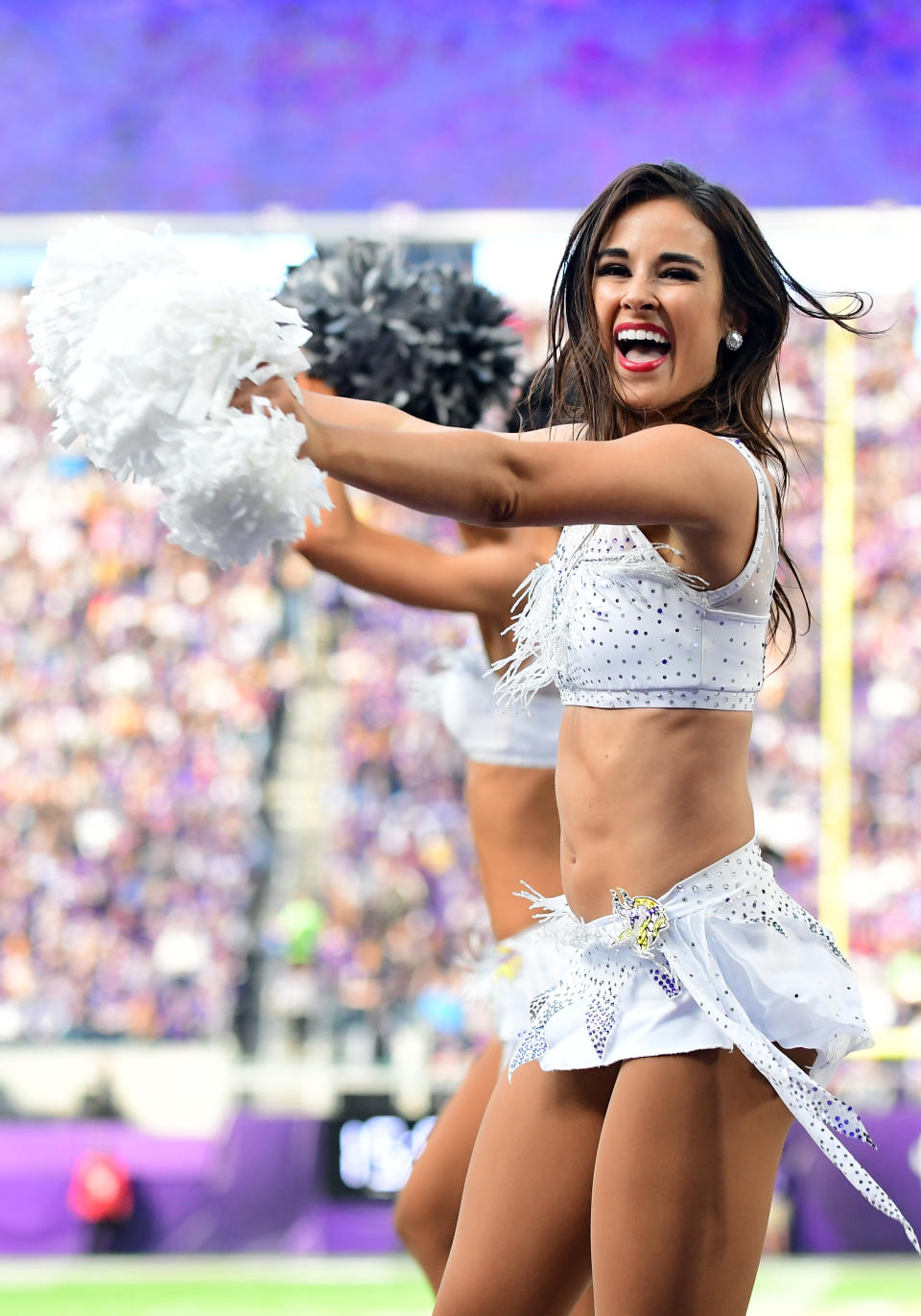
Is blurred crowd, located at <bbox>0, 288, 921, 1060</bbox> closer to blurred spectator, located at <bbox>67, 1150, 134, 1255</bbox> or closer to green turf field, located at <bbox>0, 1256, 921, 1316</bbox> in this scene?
blurred spectator, located at <bbox>67, 1150, 134, 1255</bbox>

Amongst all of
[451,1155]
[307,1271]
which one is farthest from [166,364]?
[307,1271]

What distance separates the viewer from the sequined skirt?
2270 millimetres

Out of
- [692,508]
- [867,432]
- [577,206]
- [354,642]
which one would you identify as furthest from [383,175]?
[692,508]

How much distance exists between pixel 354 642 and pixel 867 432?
228 centimetres

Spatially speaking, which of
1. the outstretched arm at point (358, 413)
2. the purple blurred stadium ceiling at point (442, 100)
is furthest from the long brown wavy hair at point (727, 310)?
the purple blurred stadium ceiling at point (442, 100)

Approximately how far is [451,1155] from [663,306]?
1.32 m

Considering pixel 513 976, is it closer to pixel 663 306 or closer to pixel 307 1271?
pixel 663 306

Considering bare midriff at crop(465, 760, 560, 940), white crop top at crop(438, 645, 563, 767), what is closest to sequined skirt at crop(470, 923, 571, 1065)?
bare midriff at crop(465, 760, 560, 940)

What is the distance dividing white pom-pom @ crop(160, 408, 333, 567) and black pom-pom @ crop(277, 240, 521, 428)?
3.92 feet

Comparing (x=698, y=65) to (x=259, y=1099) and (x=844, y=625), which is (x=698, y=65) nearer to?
(x=844, y=625)

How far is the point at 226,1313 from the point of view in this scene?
4094mm

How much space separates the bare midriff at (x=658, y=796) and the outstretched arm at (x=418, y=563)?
67 centimetres

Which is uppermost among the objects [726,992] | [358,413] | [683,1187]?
[358,413]

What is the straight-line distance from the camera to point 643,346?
5.28 ft
